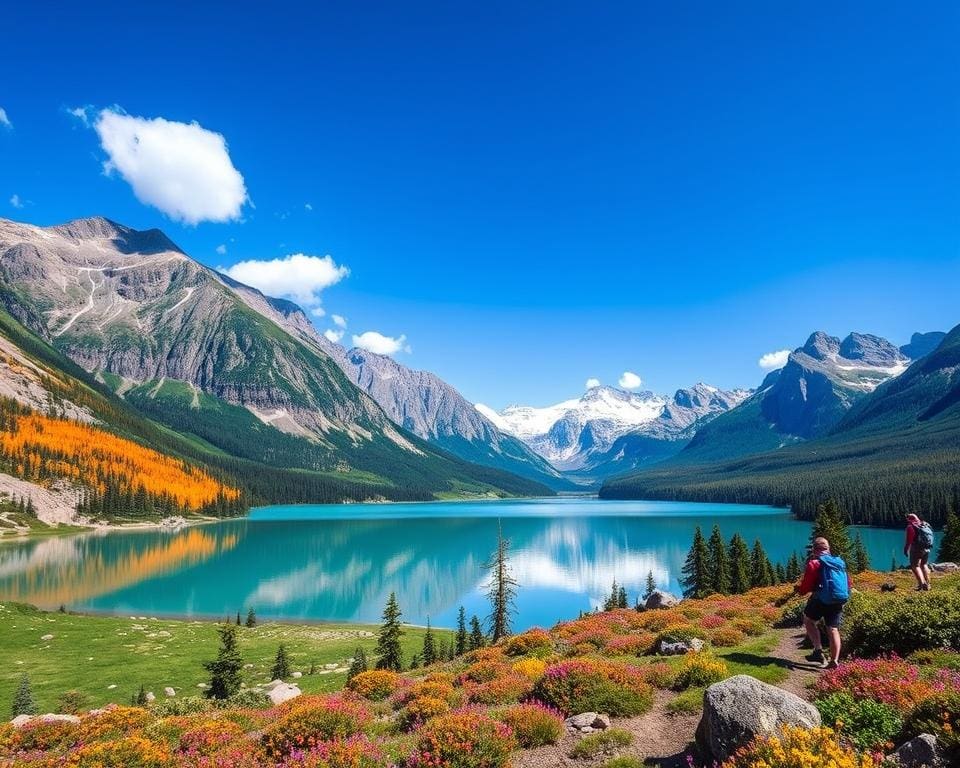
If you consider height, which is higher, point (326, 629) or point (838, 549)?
point (838, 549)

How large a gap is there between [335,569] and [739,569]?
8012cm

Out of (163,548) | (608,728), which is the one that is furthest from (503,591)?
(163,548)

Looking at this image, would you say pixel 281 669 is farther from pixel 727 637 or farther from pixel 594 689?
pixel 594 689

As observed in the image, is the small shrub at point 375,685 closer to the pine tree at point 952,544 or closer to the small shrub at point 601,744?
the small shrub at point 601,744

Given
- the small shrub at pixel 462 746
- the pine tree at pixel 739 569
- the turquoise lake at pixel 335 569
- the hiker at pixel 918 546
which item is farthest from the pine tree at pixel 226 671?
the pine tree at pixel 739 569

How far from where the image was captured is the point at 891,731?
9977 mm

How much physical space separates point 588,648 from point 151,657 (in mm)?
46783

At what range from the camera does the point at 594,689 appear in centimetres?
1523

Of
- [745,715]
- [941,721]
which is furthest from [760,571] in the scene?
[745,715]

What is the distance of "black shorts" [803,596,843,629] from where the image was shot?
1524 centimetres

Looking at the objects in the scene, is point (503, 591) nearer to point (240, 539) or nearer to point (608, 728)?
point (608, 728)

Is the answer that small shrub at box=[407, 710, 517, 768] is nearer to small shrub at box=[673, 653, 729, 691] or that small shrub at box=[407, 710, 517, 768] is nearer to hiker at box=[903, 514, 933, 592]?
small shrub at box=[673, 653, 729, 691]

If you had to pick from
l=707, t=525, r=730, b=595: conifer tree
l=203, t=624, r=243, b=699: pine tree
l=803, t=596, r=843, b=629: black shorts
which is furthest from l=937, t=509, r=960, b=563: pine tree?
l=203, t=624, r=243, b=699: pine tree

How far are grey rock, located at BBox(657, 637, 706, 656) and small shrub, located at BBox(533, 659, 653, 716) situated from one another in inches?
219
